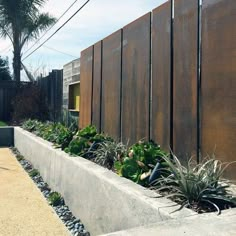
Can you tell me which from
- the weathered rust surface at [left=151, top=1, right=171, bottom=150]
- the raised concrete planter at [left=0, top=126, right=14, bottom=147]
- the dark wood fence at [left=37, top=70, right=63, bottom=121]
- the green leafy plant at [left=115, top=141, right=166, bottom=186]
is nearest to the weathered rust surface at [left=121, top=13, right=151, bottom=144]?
the weathered rust surface at [left=151, top=1, right=171, bottom=150]

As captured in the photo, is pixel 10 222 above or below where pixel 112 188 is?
below

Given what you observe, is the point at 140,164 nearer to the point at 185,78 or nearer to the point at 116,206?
the point at 116,206

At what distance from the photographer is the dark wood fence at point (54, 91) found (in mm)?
13369

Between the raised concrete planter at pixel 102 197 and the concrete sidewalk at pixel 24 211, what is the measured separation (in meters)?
0.33

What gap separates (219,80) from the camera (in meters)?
4.34

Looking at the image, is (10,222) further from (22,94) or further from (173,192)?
(22,94)

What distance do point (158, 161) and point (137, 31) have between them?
2.74 m

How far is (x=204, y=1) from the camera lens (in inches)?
182

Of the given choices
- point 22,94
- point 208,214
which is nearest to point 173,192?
point 208,214

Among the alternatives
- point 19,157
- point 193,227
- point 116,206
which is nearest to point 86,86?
point 19,157

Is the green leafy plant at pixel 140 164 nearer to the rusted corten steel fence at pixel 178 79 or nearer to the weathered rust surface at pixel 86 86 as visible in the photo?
the rusted corten steel fence at pixel 178 79

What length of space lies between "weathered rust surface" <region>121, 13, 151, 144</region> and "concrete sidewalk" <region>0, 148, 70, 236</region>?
6.03 feet

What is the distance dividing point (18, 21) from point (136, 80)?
47.9 feet

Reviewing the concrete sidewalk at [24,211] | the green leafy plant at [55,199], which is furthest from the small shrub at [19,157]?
the green leafy plant at [55,199]
